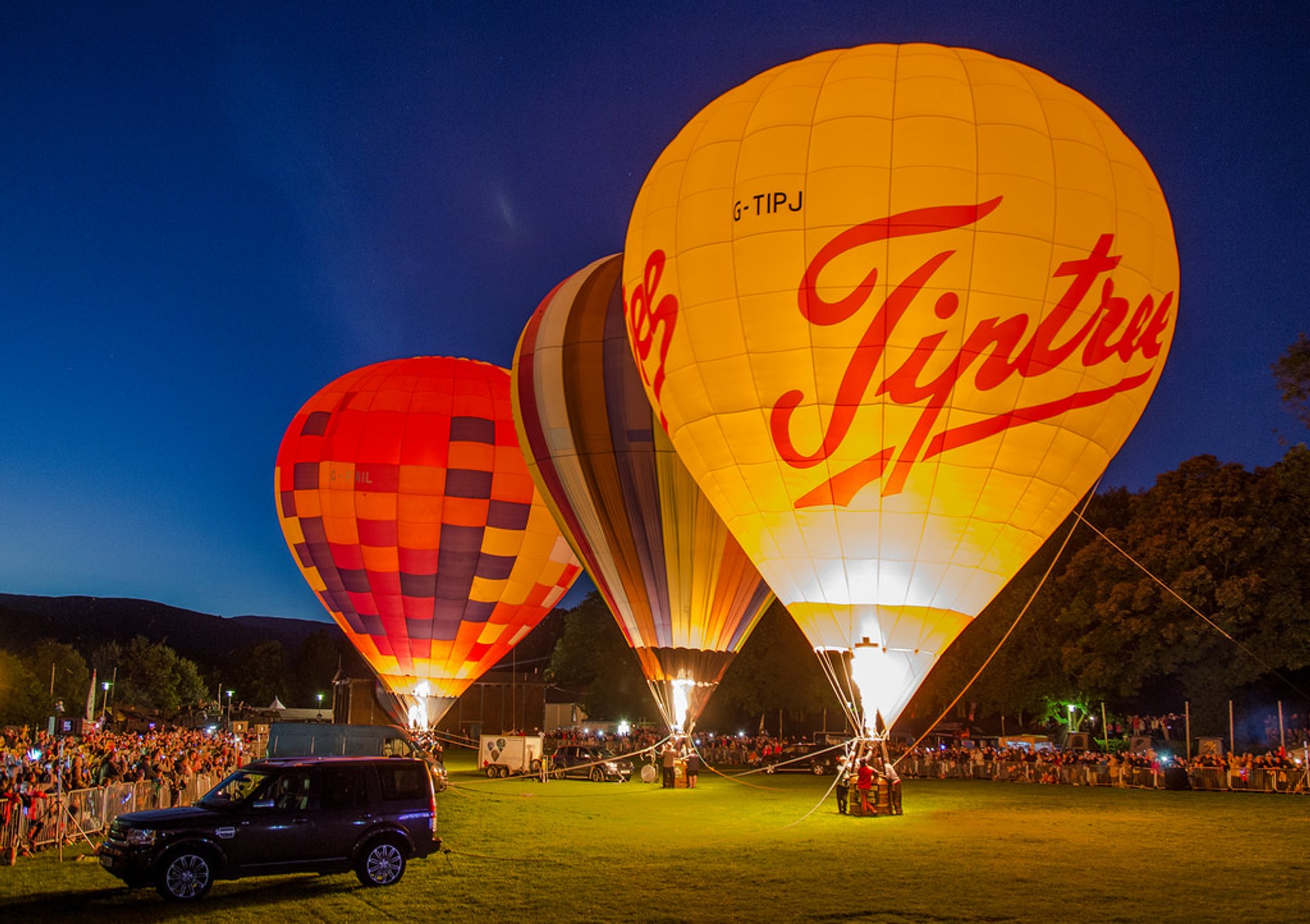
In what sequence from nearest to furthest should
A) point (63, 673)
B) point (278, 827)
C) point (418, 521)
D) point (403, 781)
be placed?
1. point (278, 827)
2. point (403, 781)
3. point (418, 521)
4. point (63, 673)

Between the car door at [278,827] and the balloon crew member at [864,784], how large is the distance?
9179mm

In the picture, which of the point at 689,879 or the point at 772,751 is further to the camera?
the point at 772,751

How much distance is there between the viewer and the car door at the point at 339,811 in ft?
33.4

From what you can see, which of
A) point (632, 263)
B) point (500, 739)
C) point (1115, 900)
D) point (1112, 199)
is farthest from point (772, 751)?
point (1115, 900)

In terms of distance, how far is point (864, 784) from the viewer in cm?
1672

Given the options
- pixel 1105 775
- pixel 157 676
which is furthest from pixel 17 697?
pixel 1105 775

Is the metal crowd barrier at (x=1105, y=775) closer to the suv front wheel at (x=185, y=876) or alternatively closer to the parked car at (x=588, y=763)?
the parked car at (x=588, y=763)

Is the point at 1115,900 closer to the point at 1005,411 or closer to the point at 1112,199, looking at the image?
the point at 1005,411

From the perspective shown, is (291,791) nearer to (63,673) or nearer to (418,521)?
(418,521)

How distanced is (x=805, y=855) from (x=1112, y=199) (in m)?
Answer: 9.70

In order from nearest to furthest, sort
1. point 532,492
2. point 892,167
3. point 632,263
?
1. point 892,167
2. point 632,263
3. point 532,492

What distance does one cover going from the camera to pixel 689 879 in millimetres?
10867

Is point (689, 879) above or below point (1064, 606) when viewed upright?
below

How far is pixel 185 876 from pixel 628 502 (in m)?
13.3
